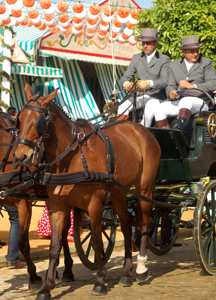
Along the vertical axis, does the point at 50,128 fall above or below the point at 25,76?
below

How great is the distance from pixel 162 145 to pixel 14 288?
2.58 meters

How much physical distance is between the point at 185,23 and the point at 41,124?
22.0ft

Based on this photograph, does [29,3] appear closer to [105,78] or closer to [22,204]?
[105,78]

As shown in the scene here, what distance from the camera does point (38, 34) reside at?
17.7 meters

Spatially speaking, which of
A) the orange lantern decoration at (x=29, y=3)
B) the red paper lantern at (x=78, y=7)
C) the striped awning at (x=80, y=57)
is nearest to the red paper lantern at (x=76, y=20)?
the red paper lantern at (x=78, y=7)

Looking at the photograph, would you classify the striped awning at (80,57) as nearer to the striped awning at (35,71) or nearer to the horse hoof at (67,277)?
the striped awning at (35,71)

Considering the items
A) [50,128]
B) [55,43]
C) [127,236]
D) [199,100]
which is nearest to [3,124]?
[50,128]

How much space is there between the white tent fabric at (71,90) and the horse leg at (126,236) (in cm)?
1197

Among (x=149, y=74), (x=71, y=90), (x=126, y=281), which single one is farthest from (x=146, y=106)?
(x=71, y=90)

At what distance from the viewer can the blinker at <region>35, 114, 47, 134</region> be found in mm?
4473

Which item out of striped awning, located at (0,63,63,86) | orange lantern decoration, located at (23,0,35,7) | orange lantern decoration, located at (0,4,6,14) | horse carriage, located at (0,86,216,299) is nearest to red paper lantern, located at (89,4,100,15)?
orange lantern decoration, located at (23,0,35,7)

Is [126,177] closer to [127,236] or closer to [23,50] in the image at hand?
[127,236]

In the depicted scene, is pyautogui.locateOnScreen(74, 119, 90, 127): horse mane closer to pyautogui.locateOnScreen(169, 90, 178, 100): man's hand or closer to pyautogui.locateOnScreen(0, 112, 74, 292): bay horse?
pyautogui.locateOnScreen(0, 112, 74, 292): bay horse

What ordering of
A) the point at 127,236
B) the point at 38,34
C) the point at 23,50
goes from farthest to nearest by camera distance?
the point at 38,34 → the point at 23,50 → the point at 127,236
